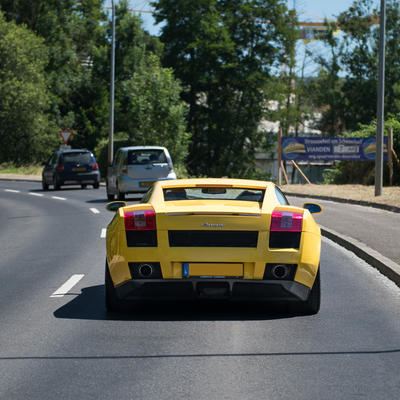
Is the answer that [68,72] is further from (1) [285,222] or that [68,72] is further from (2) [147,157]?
(1) [285,222]


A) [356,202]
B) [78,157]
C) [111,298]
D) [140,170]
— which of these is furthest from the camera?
[78,157]

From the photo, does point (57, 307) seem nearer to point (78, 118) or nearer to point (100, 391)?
point (100, 391)

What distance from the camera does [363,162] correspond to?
34062 millimetres

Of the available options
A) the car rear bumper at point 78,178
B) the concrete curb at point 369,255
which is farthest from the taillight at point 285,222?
the car rear bumper at point 78,178

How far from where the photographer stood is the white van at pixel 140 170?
24.6 metres

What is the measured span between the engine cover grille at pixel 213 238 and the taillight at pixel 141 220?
0.60ft

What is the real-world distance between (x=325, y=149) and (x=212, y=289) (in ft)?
88.7

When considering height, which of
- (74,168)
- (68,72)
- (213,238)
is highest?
(68,72)

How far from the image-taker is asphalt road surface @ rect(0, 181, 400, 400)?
4996mm

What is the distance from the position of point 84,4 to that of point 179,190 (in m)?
59.6

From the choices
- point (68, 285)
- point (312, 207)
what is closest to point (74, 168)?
point (68, 285)

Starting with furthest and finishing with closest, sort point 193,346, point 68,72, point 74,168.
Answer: point 68,72 < point 74,168 < point 193,346

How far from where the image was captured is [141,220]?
23.4ft

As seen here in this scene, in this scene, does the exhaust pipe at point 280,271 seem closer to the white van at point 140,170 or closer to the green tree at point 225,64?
the white van at point 140,170
